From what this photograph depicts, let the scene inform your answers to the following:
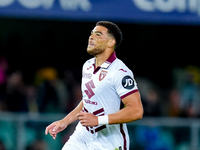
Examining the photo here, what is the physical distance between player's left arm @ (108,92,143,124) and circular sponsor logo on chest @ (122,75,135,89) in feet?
0.31

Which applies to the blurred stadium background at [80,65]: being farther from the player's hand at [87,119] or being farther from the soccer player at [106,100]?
the player's hand at [87,119]

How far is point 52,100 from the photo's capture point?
941 cm

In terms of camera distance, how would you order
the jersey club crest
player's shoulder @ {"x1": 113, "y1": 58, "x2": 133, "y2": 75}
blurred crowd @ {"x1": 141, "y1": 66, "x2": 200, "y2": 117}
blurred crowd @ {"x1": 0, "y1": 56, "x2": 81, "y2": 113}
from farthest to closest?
1. blurred crowd @ {"x1": 141, "y1": 66, "x2": 200, "y2": 117}
2. blurred crowd @ {"x1": 0, "y1": 56, "x2": 81, "y2": 113}
3. the jersey club crest
4. player's shoulder @ {"x1": 113, "y1": 58, "x2": 133, "y2": 75}

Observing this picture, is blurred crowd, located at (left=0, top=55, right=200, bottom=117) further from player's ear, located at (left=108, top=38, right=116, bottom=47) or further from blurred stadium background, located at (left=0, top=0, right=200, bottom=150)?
player's ear, located at (left=108, top=38, right=116, bottom=47)

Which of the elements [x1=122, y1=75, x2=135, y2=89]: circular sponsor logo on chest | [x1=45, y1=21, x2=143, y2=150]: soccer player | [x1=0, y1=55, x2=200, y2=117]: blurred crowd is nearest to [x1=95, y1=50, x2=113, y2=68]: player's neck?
[x1=45, y1=21, x2=143, y2=150]: soccer player

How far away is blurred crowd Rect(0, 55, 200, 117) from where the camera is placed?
30.1ft

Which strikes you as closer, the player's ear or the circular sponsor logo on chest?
the circular sponsor logo on chest

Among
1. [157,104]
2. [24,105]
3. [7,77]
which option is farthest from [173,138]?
[7,77]

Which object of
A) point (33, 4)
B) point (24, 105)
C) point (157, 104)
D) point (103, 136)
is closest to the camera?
point (103, 136)

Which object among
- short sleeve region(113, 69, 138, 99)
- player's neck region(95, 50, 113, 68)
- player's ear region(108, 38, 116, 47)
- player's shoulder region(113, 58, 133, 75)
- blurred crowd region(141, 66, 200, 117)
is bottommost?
blurred crowd region(141, 66, 200, 117)

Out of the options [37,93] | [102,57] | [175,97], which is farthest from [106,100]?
[175,97]

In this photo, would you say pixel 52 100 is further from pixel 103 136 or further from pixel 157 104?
pixel 103 136

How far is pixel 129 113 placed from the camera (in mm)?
4777

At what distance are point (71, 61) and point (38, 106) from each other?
213 cm
